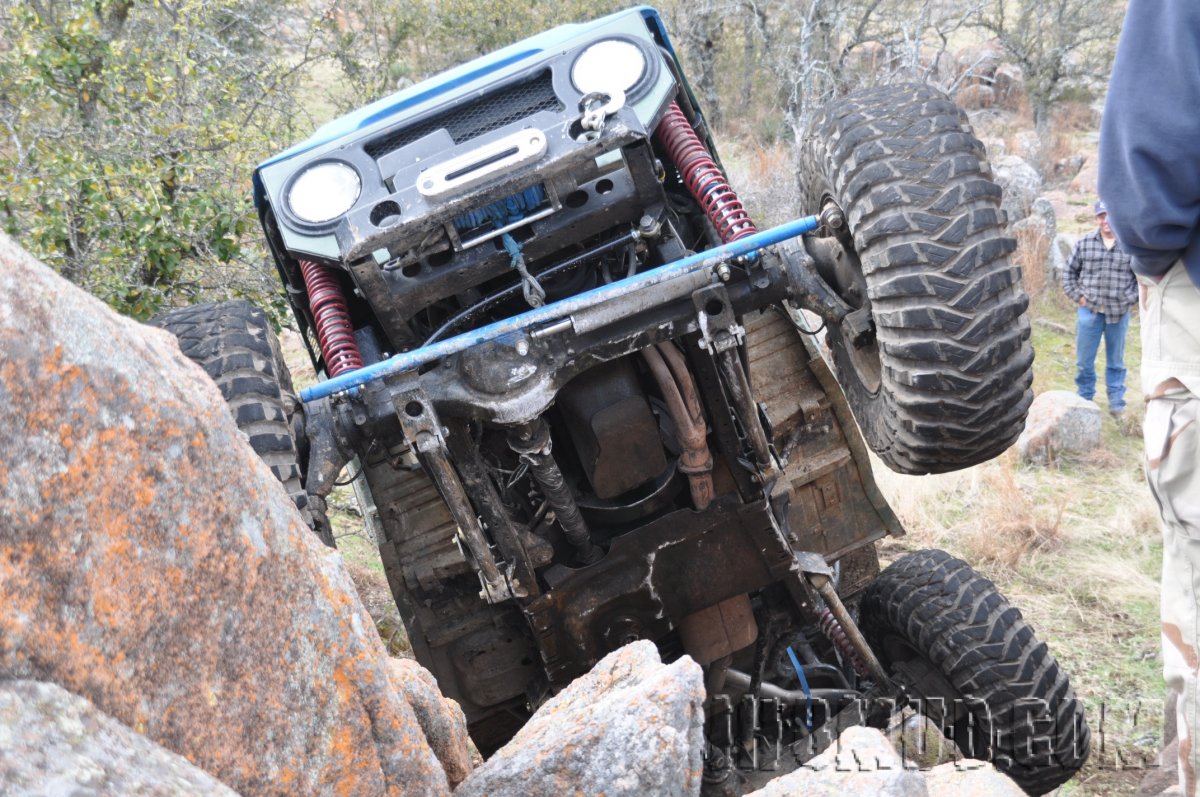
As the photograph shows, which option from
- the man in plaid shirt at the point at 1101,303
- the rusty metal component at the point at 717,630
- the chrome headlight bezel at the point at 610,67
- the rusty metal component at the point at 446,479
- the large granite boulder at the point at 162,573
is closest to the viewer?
the large granite boulder at the point at 162,573

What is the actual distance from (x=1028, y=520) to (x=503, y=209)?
13.7 ft

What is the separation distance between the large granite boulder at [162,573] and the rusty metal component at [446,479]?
4.23ft

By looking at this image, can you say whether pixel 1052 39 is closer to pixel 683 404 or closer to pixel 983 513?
pixel 983 513

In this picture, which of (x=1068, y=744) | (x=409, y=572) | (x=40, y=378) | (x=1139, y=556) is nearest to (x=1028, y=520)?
(x=1139, y=556)

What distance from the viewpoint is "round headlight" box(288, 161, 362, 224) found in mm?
3291

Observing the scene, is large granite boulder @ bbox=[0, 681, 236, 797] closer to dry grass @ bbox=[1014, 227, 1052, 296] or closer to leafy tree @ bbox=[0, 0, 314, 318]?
leafy tree @ bbox=[0, 0, 314, 318]

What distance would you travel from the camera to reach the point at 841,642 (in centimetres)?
434

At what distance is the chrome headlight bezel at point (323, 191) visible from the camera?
10.8 ft

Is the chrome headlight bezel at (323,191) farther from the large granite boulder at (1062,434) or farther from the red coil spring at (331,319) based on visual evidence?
the large granite boulder at (1062,434)

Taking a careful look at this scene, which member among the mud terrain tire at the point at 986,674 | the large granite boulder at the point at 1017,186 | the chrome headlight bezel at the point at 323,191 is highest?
the chrome headlight bezel at the point at 323,191

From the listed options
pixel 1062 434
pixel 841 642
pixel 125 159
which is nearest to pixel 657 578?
pixel 841 642

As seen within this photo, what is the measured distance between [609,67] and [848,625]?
89.3 inches

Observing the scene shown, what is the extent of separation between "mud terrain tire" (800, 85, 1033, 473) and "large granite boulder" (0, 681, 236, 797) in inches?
86.1

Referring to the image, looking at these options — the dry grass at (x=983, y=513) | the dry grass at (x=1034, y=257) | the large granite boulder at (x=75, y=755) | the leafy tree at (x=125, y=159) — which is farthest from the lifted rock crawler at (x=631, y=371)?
the dry grass at (x=1034, y=257)
